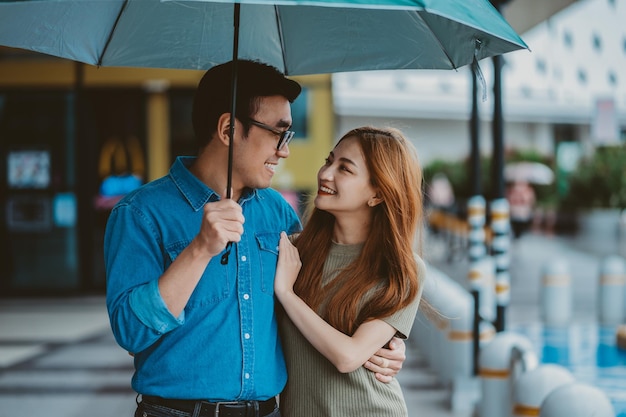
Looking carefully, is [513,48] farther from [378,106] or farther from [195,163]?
[378,106]

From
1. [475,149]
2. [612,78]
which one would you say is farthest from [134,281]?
[612,78]

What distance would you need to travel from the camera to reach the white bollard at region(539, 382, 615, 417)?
10.8 feet

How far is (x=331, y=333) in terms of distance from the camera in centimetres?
231

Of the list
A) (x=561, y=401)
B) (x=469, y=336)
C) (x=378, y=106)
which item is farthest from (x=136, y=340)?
(x=378, y=106)

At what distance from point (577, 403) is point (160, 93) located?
9.42 metres

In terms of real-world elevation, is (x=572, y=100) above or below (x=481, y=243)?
above

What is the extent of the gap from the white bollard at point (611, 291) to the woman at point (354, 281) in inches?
317

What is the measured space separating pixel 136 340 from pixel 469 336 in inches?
200

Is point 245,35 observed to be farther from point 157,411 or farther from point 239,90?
point 157,411

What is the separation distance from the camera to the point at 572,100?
35438mm

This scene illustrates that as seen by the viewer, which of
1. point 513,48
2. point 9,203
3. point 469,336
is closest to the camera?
point 513,48

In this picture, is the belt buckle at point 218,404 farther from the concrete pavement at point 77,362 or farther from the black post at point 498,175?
the black post at point 498,175

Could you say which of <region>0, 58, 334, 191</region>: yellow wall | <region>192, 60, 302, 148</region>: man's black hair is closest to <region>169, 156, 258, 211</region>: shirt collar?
<region>192, 60, 302, 148</region>: man's black hair

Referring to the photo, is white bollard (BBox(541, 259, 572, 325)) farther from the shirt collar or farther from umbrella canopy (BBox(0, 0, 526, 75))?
the shirt collar
